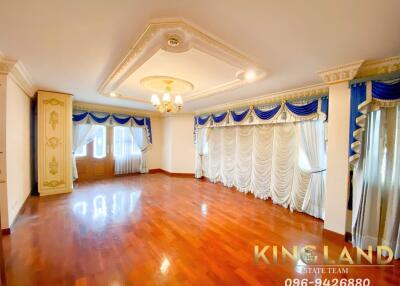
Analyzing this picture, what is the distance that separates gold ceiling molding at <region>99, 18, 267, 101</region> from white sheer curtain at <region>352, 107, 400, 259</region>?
1617 mm

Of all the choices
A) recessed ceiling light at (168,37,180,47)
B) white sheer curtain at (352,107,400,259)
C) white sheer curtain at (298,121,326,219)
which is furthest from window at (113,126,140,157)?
white sheer curtain at (352,107,400,259)

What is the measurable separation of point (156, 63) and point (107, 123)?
4002 mm

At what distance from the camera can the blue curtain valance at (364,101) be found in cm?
209

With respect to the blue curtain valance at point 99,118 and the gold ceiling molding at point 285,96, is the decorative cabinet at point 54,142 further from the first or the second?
the gold ceiling molding at point 285,96

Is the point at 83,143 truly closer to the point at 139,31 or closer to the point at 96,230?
the point at 96,230

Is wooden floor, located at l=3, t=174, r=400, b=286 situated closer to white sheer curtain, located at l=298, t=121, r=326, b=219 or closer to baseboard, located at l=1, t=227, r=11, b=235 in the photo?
baseboard, located at l=1, t=227, r=11, b=235

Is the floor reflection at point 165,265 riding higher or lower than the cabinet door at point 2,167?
lower

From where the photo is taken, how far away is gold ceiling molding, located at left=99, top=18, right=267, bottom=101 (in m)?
1.60

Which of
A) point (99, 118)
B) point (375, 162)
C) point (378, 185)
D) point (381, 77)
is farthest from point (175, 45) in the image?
point (99, 118)

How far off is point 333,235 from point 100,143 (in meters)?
6.38

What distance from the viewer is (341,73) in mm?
2402

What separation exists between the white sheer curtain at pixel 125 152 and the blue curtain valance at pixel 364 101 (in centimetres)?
604

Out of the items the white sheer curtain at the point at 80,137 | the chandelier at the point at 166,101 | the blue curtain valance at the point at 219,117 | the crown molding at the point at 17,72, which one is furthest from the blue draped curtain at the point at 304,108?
the white sheer curtain at the point at 80,137

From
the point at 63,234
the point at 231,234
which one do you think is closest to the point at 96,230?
the point at 63,234
